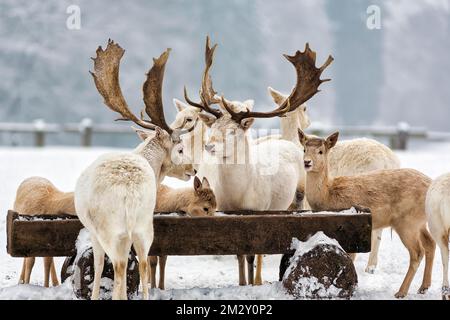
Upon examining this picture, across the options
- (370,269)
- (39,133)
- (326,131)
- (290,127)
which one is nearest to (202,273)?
(370,269)

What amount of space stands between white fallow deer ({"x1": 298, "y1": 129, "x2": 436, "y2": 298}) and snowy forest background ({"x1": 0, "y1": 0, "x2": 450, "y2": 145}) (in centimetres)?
2307

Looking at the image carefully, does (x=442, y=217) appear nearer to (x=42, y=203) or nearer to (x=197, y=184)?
(x=197, y=184)

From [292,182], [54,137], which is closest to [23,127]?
[292,182]

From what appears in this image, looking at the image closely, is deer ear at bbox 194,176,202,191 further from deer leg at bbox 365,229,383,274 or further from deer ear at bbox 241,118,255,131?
deer leg at bbox 365,229,383,274

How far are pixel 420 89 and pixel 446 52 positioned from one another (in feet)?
7.08

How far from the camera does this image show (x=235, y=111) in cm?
733

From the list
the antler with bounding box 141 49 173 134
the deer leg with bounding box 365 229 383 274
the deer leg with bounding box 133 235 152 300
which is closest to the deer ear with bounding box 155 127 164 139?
the antler with bounding box 141 49 173 134

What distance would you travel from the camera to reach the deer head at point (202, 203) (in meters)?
6.52

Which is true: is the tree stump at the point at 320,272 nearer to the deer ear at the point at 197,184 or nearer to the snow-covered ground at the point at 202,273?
the snow-covered ground at the point at 202,273

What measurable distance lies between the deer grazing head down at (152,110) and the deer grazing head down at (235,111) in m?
0.25

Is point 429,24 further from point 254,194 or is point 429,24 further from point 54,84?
point 254,194

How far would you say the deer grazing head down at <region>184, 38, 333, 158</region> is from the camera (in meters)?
6.84

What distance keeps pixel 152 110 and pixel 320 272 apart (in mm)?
2017

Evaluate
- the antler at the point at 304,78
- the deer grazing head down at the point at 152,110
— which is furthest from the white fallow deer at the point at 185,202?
the antler at the point at 304,78
